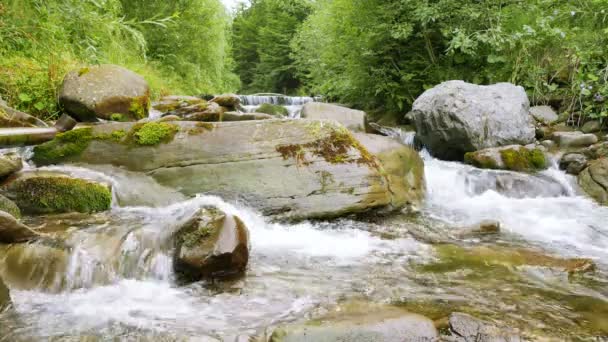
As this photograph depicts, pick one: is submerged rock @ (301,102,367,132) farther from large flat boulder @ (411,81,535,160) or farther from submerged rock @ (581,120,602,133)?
submerged rock @ (581,120,602,133)

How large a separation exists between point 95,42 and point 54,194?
2002 mm

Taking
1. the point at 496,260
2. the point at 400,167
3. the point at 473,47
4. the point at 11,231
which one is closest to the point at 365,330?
the point at 496,260

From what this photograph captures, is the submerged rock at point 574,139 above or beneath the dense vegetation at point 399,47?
beneath

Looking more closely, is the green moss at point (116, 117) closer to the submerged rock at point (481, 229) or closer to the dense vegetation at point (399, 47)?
the dense vegetation at point (399, 47)

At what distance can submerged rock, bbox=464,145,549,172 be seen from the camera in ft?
27.3

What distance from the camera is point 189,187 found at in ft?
19.0

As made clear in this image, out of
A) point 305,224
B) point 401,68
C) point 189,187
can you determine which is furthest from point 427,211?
point 401,68

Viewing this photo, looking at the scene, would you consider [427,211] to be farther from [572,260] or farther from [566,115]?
[566,115]

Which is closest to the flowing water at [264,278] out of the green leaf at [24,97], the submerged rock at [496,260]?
the submerged rock at [496,260]

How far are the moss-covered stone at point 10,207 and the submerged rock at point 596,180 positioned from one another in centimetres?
835

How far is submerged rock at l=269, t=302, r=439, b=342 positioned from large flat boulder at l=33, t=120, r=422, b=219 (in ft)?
9.36

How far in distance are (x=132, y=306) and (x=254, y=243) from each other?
174 centimetres

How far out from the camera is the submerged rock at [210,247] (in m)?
3.85

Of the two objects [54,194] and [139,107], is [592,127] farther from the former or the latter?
[54,194]
